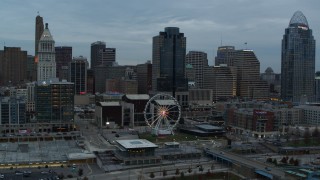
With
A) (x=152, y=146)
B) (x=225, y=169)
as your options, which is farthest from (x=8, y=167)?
(x=225, y=169)

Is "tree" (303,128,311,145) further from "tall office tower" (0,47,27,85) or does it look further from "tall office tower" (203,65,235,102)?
"tall office tower" (0,47,27,85)

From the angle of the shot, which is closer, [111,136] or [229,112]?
[111,136]

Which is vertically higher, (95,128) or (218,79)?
(218,79)

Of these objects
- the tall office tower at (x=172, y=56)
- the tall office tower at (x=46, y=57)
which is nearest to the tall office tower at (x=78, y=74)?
the tall office tower at (x=172, y=56)

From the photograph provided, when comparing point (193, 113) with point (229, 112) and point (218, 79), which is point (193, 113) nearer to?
point (229, 112)

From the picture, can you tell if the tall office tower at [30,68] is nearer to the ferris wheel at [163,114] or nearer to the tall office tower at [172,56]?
the tall office tower at [172,56]

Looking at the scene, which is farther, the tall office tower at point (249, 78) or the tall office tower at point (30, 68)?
the tall office tower at point (30, 68)

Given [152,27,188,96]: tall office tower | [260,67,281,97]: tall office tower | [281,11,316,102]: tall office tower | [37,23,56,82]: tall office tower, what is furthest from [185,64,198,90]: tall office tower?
[260,67,281,97]: tall office tower
